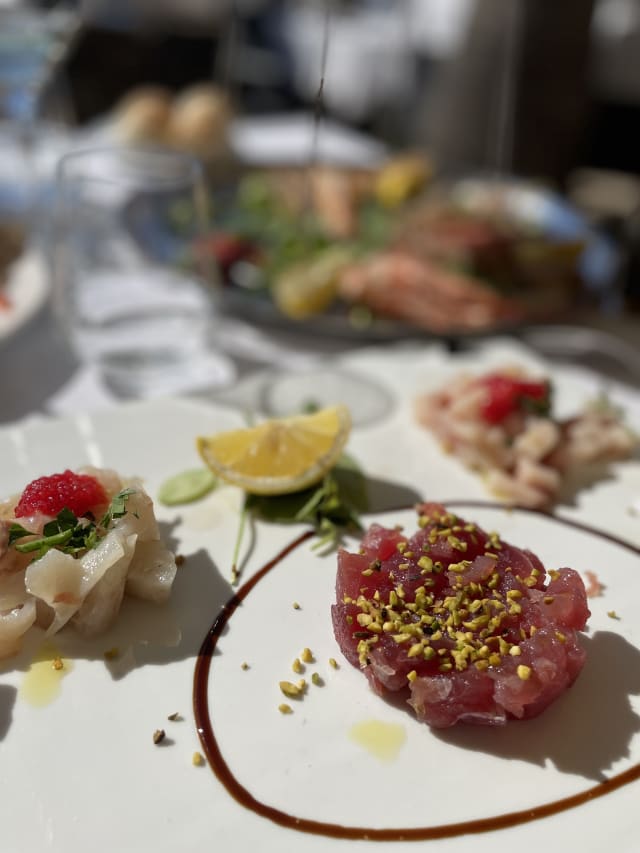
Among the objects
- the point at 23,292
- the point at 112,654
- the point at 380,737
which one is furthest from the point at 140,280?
the point at 380,737

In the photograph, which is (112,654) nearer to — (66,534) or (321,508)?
(66,534)

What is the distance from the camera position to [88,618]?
149 centimetres

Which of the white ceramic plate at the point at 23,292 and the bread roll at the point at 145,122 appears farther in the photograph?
the bread roll at the point at 145,122

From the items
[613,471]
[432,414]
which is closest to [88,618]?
[432,414]

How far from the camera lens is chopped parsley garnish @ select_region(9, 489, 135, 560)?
1467 millimetres

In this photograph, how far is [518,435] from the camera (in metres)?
2.07

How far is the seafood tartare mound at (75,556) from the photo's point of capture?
4.67 feet

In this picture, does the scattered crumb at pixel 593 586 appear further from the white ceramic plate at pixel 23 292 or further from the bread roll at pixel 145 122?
the bread roll at pixel 145 122

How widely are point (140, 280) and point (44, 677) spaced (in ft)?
4.93

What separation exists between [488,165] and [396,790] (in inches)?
197

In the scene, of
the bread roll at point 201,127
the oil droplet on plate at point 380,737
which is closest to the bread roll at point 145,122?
the bread roll at point 201,127

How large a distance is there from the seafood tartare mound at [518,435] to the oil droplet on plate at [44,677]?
105 cm

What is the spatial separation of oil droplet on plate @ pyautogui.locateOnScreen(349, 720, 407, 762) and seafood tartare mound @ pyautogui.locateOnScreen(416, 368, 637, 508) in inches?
29.2

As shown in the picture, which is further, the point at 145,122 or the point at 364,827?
the point at 145,122
